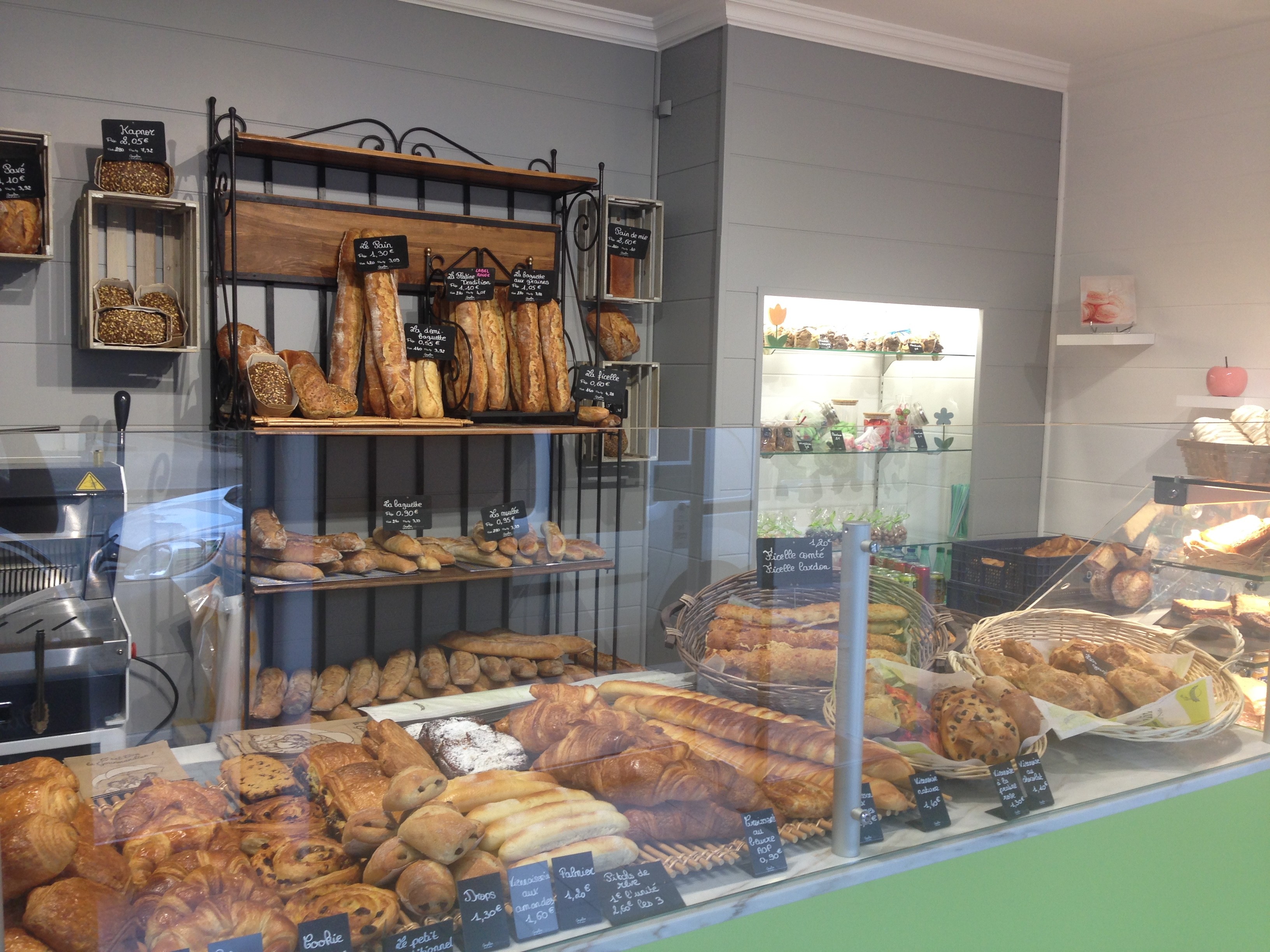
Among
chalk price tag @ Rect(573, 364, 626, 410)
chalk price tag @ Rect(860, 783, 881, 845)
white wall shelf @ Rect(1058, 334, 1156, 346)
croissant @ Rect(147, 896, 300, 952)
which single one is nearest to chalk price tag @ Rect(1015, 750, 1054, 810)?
chalk price tag @ Rect(860, 783, 881, 845)

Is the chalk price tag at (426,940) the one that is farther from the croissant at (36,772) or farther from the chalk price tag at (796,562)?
the chalk price tag at (796,562)

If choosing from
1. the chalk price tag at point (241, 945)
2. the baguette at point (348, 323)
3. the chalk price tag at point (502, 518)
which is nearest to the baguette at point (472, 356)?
the baguette at point (348, 323)

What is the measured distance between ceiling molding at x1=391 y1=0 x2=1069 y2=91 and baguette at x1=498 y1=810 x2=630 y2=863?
9.41 feet

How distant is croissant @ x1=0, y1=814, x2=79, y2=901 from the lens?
81 centimetres

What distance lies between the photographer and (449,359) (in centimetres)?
294

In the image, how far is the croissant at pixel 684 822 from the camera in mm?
1073

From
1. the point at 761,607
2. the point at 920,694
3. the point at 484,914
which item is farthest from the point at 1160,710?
the point at 484,914

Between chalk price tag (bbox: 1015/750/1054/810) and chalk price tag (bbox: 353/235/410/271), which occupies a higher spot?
chalk price tag (bbox: 353/235/410/271)

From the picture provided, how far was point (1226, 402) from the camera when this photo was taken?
137 inches

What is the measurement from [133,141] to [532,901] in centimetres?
240

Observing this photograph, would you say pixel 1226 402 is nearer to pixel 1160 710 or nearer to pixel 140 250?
pixel 1160 710

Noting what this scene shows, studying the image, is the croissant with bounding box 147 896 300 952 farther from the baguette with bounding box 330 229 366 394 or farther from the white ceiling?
the white ceiling

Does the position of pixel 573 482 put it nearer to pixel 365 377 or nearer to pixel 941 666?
pixel 365 377

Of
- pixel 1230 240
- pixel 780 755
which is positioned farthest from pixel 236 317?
pixel 1230 240
